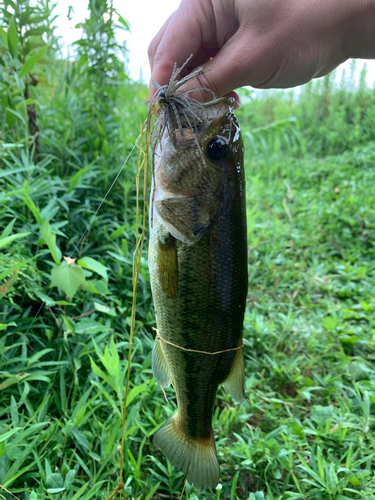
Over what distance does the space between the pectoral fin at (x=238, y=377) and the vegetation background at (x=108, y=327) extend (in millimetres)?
497

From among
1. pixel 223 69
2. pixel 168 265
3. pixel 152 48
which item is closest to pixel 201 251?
pixel 168 265

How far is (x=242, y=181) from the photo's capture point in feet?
4.92

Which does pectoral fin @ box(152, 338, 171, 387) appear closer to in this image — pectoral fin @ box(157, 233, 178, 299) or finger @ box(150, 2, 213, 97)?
pectoral fin @ box(157, 233, 178, 299)

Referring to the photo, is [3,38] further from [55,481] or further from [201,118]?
[55,481]

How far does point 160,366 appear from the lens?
1635 mm

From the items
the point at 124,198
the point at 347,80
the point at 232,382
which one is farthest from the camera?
the point at 347,80

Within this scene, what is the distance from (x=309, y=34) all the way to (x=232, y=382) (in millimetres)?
1769

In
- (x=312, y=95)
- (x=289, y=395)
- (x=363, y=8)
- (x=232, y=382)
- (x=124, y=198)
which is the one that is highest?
(x=312, y=95)

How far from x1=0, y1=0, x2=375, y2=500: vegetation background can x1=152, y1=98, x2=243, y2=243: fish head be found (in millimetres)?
722

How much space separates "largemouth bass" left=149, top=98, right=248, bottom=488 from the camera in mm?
1426

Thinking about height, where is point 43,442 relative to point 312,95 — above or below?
below

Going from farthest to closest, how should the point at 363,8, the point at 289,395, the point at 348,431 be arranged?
1. the point at 289,395
2. the point at 348,431
3. the point at 363,8

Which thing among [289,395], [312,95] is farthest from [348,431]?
[312,95]

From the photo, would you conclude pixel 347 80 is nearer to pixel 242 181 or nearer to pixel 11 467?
pixel 242 181
